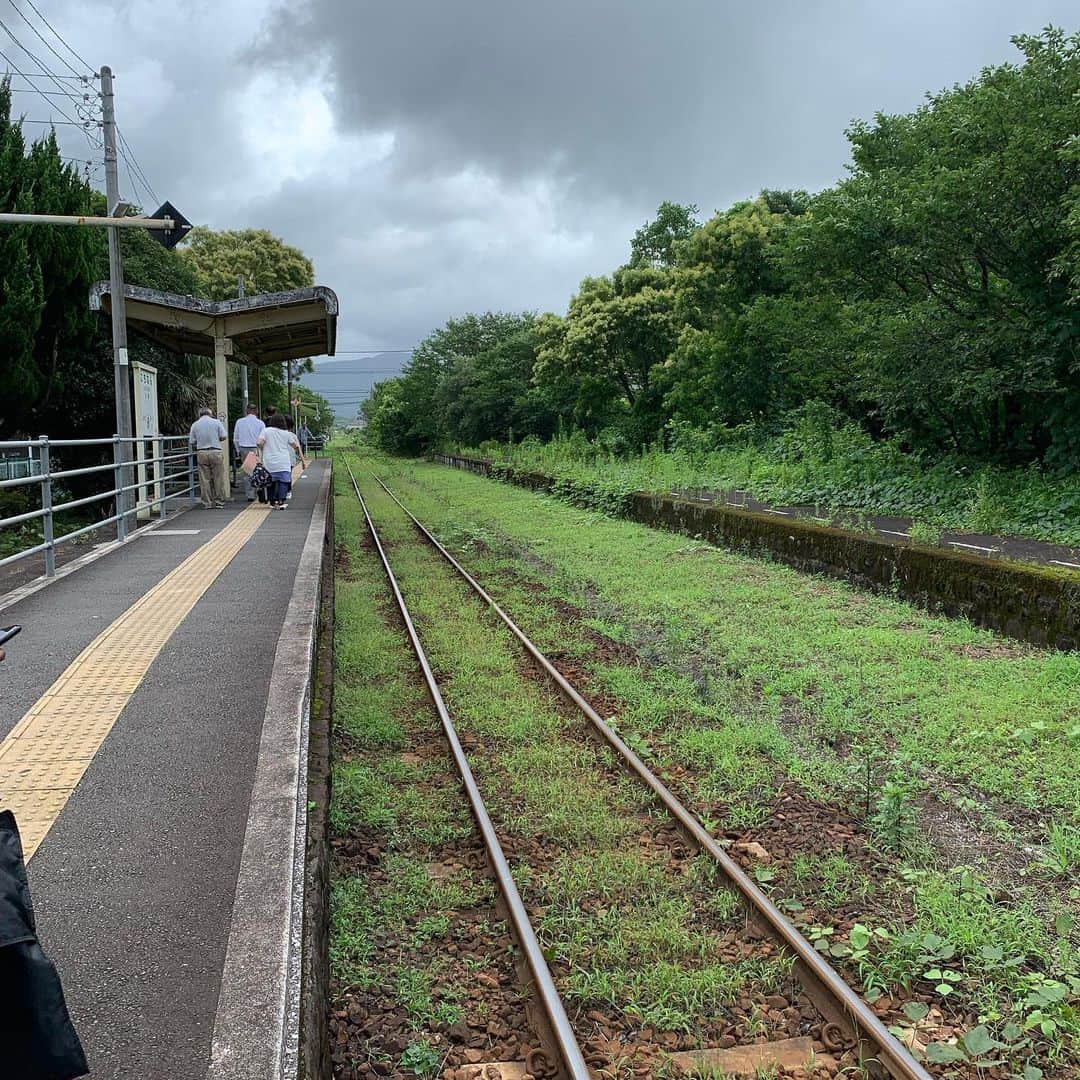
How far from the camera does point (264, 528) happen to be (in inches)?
485

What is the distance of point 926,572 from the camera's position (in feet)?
27.6

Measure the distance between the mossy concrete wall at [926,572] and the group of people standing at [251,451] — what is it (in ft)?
21.2

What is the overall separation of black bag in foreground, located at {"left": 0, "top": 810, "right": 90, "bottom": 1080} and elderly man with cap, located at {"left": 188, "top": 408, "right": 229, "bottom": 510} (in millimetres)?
14243

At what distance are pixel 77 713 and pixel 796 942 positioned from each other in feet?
11.7

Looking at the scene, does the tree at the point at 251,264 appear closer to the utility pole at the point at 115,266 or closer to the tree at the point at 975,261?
the utility pole at the point at 115,266

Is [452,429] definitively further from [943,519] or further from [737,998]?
[737,998]

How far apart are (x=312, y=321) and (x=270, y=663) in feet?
38.7

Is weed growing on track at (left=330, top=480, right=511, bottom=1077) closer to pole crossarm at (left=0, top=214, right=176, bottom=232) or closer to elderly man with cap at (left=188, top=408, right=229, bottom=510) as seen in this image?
pole crossarm at (left=0, top=214, right=176, bottom=232)

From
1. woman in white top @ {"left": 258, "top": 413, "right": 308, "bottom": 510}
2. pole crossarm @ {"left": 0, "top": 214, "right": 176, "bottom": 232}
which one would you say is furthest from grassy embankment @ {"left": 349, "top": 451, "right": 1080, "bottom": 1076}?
pole crossarm @ {"left": 0, "top": 214, "right": 176, "bottom": 232}

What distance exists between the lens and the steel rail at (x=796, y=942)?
2.78 metres

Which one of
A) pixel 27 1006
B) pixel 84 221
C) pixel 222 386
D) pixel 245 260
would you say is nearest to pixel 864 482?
pixel 222 386

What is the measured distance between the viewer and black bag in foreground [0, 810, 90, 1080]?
1.53 m

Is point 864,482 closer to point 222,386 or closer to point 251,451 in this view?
point 251,451

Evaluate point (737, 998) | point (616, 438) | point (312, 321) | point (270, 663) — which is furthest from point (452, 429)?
point (737, 998)
